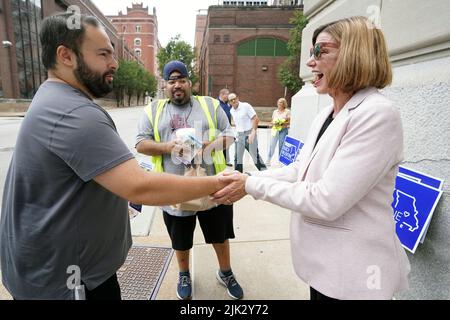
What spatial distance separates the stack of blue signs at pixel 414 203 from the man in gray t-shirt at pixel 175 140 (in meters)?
1.41

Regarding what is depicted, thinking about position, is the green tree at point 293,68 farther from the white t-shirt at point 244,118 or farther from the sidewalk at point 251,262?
the sidewalk at point 251,262

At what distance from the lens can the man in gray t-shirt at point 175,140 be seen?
263 cm

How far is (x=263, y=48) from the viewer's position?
31.7 m

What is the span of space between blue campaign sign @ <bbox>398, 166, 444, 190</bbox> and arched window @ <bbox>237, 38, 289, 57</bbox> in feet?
103

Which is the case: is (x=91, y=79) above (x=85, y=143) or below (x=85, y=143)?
above

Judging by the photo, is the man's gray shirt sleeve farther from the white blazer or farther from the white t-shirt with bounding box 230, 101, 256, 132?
the white t-shirt with bounding box 230, 101, 256, 132

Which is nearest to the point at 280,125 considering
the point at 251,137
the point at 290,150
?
the point at 251,137

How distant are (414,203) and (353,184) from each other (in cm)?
123

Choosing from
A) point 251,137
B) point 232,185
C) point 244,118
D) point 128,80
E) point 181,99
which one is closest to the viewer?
point 232,185

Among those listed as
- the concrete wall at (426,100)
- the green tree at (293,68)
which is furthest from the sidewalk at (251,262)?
the green tree at (293,68)

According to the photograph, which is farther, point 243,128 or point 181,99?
point 243,128

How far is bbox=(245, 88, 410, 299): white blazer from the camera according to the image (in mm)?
1308

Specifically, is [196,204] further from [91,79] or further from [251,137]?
[251,137]

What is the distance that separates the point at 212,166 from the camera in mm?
2740
